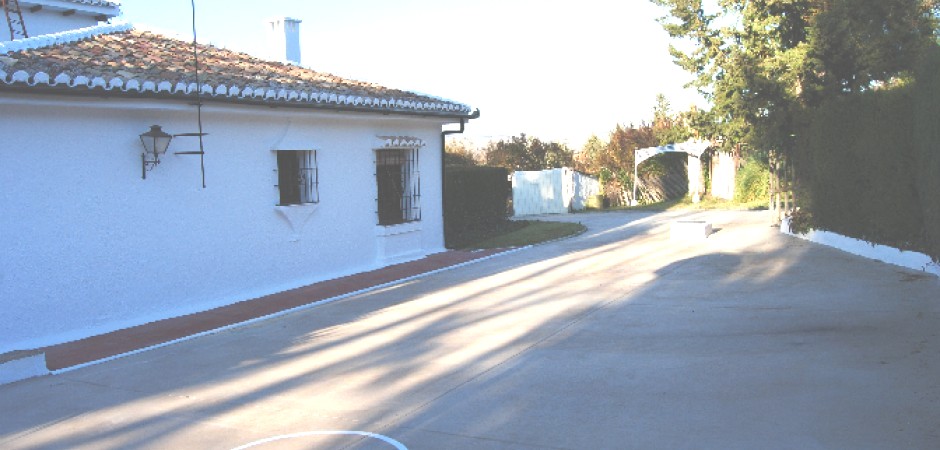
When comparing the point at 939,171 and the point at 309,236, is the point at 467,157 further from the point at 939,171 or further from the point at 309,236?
the point at 939,171

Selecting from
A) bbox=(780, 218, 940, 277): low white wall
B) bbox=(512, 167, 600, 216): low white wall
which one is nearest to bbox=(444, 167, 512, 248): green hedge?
bbox=(780, 218, 940, 277): low white wall

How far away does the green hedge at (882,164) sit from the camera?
888 centimetres

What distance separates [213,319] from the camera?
9.84 metres

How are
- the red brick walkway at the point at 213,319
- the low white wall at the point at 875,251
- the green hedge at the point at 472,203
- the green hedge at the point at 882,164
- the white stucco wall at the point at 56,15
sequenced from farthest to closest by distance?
1. the green hedge at the point at 472,203
2. the white stucco wall at the point at 56,15
3. the low white wall at the point at 875,251
4. the green hedge at the point at 882,164
5. the red brick walkway at the point at 213,319

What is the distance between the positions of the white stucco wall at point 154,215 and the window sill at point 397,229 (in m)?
0.31

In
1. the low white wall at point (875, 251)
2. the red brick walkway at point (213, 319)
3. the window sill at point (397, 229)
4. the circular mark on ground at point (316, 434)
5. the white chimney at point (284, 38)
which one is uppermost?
the white chimney at point (284, 38)

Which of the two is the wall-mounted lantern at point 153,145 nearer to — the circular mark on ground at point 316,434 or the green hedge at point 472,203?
the circular mark on ground at point 316,434

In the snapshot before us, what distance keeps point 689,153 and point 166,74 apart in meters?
22.3

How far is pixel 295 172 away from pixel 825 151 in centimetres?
910

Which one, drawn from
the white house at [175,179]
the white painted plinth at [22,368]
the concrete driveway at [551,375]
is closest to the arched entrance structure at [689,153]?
the white house at [175,179]

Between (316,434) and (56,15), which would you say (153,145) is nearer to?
(316,434)

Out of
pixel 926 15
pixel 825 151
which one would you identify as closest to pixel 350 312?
pixel 825 151

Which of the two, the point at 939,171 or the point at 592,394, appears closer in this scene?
the point at 592,394

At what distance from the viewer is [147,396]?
21.3 feet
